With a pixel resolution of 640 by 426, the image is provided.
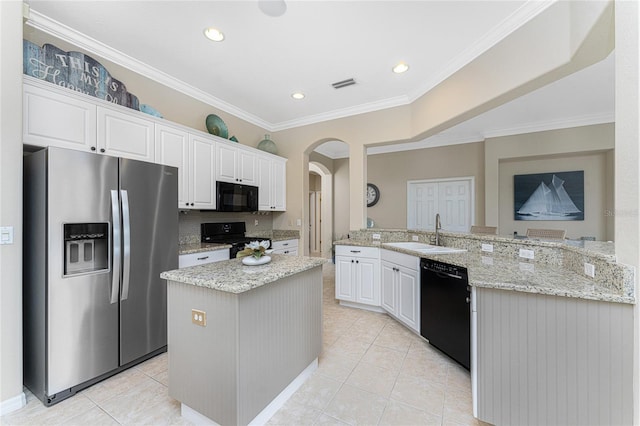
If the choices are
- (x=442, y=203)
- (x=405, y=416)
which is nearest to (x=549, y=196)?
(x=442, y=203)

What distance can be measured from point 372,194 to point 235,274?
16.9 feet

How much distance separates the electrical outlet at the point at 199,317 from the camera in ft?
4.71

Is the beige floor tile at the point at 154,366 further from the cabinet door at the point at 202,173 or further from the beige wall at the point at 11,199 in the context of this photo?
the cabinet door at the point at 202,173

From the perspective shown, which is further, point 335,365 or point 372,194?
point 372,194

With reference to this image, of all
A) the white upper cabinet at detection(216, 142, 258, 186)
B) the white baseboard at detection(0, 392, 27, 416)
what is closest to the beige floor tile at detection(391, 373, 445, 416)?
the white baseboard at detection(0, 392, 27, 416)

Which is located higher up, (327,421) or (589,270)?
(589,270)

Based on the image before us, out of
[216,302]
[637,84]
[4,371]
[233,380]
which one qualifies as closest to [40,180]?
[4,371]

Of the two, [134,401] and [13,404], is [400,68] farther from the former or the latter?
[13,404]

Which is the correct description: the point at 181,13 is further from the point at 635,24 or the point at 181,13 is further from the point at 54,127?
the point at 635,24

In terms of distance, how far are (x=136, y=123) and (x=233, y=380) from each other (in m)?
2.44

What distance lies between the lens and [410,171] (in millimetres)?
5816

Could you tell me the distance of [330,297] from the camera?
3.88 meters

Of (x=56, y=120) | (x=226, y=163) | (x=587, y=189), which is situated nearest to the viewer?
(x=56, y=120)

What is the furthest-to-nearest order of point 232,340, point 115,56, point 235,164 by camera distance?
point 235,164
point 115,56
point 232,340
